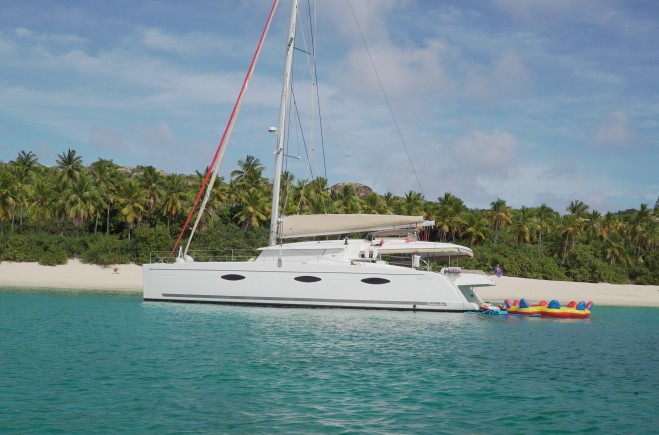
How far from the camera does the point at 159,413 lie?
33.4 feet

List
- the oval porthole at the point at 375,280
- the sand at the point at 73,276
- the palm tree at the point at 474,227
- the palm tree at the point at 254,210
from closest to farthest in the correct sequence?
the oval porthole at the point at 375,280, the sand at the point at 73,276, the palm tree at the point at 254,210, the palm tree at the point at 474,227

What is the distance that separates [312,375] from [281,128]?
1654 centimetres

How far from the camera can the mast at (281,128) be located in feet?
92.5

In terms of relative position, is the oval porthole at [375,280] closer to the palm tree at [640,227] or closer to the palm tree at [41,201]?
the palm tree at [41,201]

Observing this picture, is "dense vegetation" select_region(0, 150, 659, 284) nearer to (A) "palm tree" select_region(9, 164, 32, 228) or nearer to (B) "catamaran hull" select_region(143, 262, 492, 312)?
(A) "palm tree" select_region(9, 164, 32, 228)

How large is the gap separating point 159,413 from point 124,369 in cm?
387

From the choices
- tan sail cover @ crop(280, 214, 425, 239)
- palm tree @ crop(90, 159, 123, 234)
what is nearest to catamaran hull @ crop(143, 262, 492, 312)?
tan sail cover @ crop(280, 214, 425, 239)

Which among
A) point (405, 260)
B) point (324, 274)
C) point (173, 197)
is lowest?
point (324, 274)

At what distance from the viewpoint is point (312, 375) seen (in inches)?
545

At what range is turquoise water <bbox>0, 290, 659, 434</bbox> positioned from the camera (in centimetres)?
1013

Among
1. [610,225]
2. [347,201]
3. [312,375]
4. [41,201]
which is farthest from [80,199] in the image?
[610,225]

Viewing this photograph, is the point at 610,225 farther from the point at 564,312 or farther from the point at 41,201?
the point at 41,201

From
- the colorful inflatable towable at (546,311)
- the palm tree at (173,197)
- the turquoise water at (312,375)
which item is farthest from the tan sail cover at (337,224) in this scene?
the palm tree at (173,197)

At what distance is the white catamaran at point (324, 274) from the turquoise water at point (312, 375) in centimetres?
177
